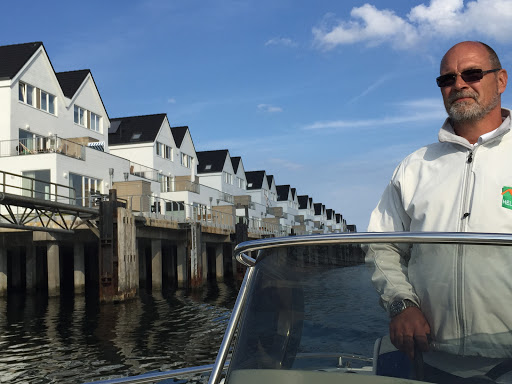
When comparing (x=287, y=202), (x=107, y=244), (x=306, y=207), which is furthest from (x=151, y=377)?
(x=306, y=207)

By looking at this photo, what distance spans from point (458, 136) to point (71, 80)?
38.3 meters

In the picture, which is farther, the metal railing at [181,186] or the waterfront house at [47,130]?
the metal railing at [181,186]

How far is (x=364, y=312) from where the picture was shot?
5.42 ft

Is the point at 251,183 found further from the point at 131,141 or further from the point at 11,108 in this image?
the point at 11,108

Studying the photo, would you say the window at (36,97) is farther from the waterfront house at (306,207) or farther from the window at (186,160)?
the waterfront house at (306,207)

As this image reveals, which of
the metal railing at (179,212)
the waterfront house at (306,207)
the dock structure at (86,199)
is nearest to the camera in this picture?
the dock structure at (86,199)

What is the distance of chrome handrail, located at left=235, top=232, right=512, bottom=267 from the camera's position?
1505 millimetres

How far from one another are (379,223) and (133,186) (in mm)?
31752

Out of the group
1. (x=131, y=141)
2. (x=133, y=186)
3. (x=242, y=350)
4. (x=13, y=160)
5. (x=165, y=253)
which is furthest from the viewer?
(x=131, y=141)

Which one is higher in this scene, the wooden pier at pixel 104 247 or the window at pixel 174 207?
the window at pixel 174 207

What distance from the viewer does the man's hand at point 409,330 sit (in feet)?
5.12

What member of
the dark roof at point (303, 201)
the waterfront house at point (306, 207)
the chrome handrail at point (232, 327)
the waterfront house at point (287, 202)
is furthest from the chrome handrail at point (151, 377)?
the dark roof at point (303, 201)

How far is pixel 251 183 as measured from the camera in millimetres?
80438

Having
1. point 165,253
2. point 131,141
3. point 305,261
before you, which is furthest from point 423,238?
point 131,141
